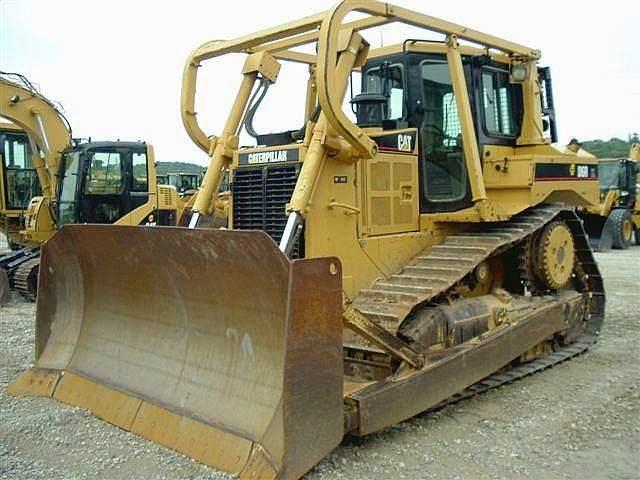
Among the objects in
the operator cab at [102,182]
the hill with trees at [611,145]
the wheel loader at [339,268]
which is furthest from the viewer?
the hill with trees at [611,145]

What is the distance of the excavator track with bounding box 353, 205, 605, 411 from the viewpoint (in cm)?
471

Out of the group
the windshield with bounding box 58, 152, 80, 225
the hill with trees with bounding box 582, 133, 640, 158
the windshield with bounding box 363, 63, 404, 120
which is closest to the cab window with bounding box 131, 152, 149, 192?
the windshield with bounding box 58, 152, 80, 225

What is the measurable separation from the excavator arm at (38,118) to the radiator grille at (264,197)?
7.52m

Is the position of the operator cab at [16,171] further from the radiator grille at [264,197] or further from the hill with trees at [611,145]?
the hill with trees at [611,145]

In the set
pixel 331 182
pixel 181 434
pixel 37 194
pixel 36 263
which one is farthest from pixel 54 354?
pixel 37 194

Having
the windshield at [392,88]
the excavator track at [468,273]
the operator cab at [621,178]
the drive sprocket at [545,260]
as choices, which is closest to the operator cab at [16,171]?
the windshield at [392,88]

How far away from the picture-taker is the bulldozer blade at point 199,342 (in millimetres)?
3535

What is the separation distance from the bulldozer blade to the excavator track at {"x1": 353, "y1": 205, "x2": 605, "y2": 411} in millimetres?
1012

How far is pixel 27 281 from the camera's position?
390 inches

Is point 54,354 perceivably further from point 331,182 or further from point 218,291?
point 331,182

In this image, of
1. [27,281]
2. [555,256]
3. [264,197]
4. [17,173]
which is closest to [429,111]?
[264,197]

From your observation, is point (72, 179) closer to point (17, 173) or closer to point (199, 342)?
point (17, 173)

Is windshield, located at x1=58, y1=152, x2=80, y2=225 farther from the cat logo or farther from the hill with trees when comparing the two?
the hill with trees

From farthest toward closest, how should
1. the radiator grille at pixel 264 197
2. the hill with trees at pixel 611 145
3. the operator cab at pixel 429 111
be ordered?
1. the hill with trees at pixel 611 145
2. the operator cab at pixel 429 111
3. the radiator grille at pixel 264 197
